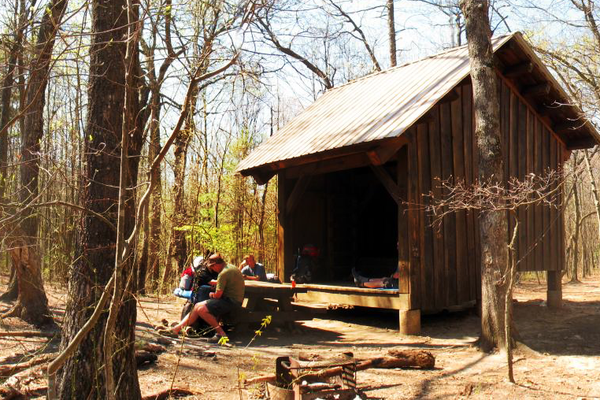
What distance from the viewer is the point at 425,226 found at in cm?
1021

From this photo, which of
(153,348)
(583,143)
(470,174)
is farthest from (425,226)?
(583,143)

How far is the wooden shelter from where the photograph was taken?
9930 millimetres

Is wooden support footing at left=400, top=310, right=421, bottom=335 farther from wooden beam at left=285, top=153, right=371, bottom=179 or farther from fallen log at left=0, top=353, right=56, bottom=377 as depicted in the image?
fallen log at left=0, top=353, right=56, bottom=377

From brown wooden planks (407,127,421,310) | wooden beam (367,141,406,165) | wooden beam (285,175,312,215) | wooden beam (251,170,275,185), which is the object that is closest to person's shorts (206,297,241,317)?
brown wooden planks (407,127,421,310)

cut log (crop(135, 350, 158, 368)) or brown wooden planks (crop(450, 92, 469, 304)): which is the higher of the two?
brown wooden planks (crop(450, 92, 469, 304))

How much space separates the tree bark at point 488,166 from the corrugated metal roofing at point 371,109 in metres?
1.22

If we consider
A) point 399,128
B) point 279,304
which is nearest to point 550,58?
point 399,128

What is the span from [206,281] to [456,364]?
4138 mm

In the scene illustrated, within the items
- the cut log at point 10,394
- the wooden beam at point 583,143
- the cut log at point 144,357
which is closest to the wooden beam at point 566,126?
the wooden beam at point 583,143

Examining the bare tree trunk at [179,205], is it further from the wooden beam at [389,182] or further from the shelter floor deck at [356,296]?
the wooden beam at [389,182]

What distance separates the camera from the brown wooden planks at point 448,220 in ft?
34.8

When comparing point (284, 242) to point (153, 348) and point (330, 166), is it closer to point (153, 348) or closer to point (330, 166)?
point (330, 166)

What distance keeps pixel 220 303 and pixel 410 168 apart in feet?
13.3

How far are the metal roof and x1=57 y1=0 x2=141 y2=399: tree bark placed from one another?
4.94m
